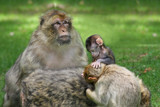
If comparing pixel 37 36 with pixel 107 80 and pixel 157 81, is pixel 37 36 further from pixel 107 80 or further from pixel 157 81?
pixel 157 81

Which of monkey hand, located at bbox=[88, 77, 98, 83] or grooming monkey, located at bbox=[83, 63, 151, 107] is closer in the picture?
grooming monkey, located at bbox=[83, 63, 151, 107]

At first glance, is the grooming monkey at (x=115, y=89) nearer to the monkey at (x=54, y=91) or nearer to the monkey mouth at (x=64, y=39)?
the monkey at (x=54, y=91)

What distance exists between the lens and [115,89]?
14.6ft

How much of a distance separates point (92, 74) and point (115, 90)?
16.5 inches

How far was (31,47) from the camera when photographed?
5844 mm

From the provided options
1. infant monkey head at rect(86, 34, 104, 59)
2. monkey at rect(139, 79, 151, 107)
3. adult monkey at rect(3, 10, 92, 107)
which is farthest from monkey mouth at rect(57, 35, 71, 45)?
monkey at rect(139, 79, 151, 107)

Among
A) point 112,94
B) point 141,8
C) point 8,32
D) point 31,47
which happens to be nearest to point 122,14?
point 141,8

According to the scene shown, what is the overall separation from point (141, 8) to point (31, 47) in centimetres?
1547

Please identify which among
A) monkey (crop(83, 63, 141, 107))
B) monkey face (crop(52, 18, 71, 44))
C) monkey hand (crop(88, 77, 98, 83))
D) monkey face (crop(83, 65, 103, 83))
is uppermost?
monkey face (crop(52, 18, 71, 44))

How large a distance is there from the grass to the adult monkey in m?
0.82

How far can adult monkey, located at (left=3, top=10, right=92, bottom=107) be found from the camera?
5.74 m

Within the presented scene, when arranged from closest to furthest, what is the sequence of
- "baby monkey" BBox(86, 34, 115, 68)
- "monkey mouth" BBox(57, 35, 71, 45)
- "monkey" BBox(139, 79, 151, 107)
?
"monkey" BBox(139, 79, 151, 107) → "monkey mouth" BBox(57, 35, 71, 45) → "baby monkey" BBox(86, 34, 115, 68)

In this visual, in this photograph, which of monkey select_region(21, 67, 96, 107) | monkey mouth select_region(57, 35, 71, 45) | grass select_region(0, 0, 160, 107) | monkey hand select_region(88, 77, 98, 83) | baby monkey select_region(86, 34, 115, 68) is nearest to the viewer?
monkey select_region(21, 67, 96, 107)

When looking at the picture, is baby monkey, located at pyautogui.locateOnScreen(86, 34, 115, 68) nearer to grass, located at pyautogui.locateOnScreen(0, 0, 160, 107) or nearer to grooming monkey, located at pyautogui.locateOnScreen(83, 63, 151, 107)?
grass, located at pyautogui.locateOnScreen(0, 0, 160, 107)
